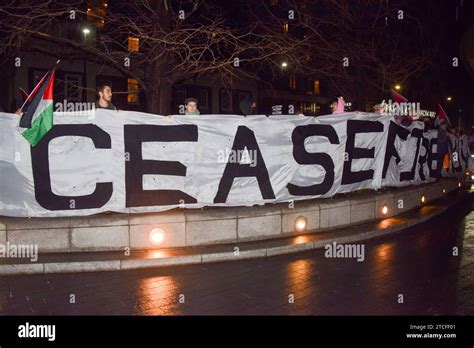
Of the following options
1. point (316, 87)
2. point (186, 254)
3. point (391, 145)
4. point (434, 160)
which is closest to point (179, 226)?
point (186, 254)

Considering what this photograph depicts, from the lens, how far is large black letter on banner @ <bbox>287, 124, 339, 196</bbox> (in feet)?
28.5

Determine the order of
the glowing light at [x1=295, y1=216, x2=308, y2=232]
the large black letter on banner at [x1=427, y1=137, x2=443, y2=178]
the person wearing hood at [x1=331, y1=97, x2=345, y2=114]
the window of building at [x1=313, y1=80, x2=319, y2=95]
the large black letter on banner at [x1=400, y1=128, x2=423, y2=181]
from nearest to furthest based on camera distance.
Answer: the glowing light at [x1=295, y1=216, x2=308, y2=232], the person wearing hood at [x1=331, y1=97, x2=345, y2=114], the large black letter on banner at [x1=400, y1=128, x2=423, y2=181], the large black letter on banner at [x1=427, y1=137, x2=443, y2=178], the window of building at [x1=313, y1=80, x2=319, y2=95]

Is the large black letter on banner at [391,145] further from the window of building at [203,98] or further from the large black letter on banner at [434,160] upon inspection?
the window of building at [203,98]

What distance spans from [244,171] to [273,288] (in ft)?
9.66

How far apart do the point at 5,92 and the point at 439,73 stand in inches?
1037

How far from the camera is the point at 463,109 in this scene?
52.2 metres

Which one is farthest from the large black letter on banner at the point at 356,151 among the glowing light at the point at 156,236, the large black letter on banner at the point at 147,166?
the glowing light at the point at 156,236

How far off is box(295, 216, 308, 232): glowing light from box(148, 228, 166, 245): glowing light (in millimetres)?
2496

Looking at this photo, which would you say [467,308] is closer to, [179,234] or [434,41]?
[179,234]

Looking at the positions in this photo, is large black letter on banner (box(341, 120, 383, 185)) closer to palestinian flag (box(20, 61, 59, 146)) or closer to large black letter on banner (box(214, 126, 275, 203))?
large black letter on banner (box(214, 126, 275, 203))

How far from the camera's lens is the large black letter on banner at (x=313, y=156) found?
867cm

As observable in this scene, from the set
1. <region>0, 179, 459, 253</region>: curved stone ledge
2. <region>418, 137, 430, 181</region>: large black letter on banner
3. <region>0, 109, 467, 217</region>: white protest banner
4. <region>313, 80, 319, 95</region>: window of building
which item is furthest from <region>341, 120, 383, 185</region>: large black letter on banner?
<region>313, 80, 319, 95</region>: window of building

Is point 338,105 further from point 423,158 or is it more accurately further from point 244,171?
point 244,171

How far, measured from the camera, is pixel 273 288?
221 inches
